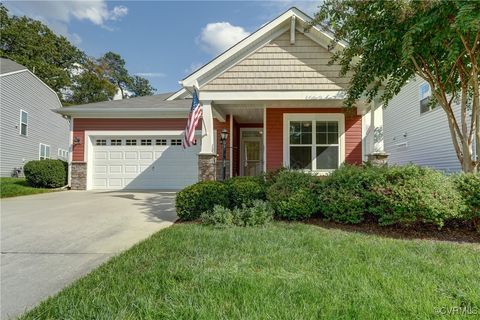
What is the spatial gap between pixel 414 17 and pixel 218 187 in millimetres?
4851

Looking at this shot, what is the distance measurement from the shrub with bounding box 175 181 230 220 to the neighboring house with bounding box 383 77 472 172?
8.31 meters

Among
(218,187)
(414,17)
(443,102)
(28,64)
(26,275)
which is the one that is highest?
(28,64)

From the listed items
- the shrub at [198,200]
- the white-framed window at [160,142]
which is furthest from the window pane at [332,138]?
the white-framed window at [160,142]

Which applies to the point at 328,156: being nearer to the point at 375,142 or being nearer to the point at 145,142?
the point at 375,142

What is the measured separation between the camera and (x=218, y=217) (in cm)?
540

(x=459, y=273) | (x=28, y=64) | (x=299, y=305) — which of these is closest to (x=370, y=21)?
(x=459, y=273)

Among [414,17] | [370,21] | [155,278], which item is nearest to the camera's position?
[155,278]

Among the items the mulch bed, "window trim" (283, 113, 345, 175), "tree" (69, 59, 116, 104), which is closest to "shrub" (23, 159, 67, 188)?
"window trim" (283, 113, 345, 175)

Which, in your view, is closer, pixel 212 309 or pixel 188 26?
pixel 212 309

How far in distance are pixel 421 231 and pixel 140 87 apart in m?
51.3

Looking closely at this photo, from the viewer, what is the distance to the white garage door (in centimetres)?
1255

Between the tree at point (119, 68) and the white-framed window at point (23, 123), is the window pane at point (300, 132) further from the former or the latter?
the tree at point (119, 68)

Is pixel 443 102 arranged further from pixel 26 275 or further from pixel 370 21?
pixel 26 275

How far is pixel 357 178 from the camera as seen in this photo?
5449 mm
